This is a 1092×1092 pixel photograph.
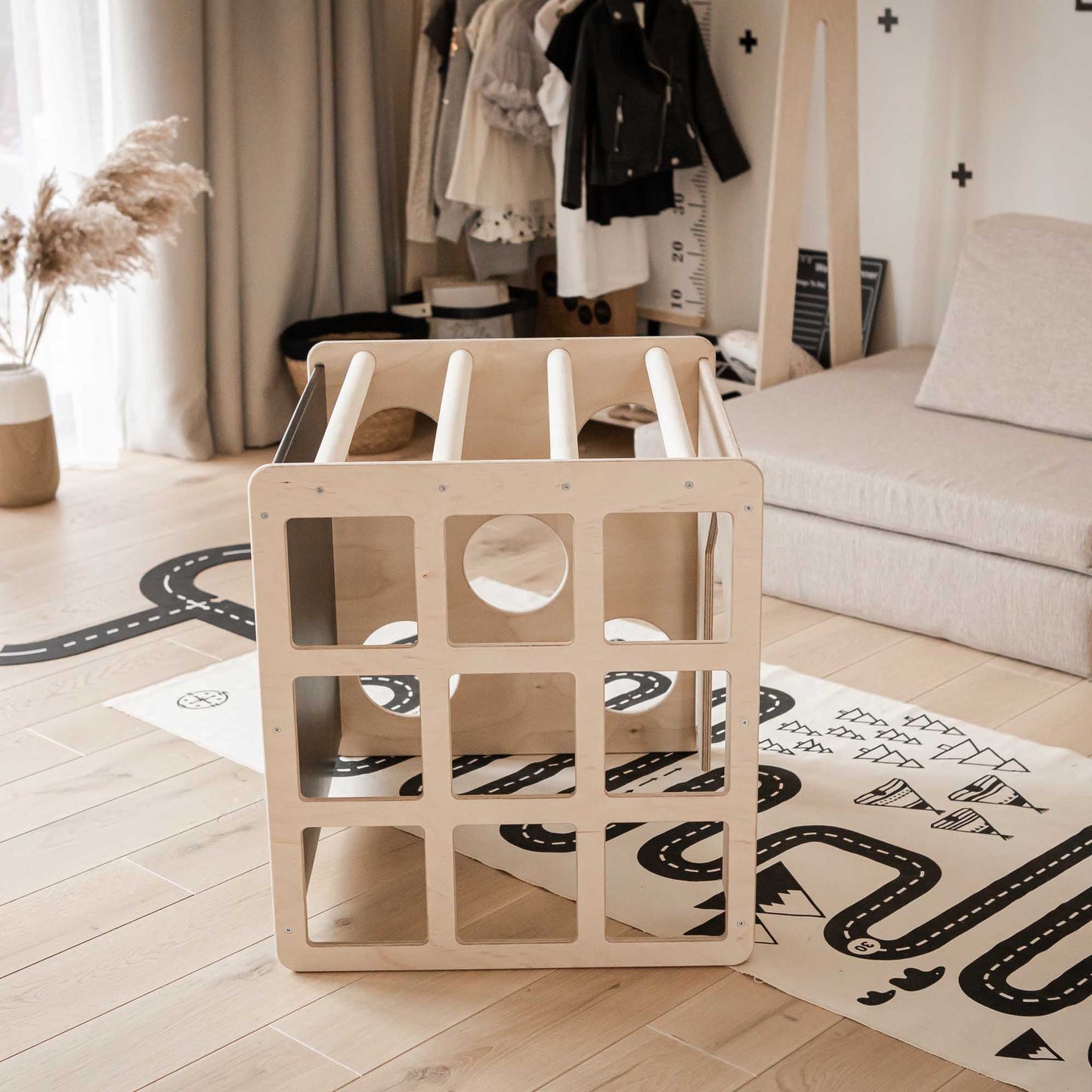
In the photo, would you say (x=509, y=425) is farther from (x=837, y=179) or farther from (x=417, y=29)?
(x=417, y=29)

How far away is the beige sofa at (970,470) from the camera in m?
2.43

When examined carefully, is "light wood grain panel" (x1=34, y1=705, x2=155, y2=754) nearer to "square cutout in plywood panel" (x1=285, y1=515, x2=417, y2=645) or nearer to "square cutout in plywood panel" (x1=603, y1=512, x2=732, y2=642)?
"square cutout in plywood panel" (x1=285, y1=515, x2=417, y2=645)

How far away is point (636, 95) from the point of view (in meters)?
3.48

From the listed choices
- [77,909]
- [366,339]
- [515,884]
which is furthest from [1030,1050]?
[366,339]

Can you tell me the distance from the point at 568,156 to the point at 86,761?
6.71ft

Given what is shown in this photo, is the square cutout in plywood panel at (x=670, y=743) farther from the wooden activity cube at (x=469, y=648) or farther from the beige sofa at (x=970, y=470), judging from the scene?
the beige sofa at (x=970, y=470)

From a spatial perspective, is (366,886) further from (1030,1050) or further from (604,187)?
(604,187)

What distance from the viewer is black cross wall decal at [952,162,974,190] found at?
11.0 ft

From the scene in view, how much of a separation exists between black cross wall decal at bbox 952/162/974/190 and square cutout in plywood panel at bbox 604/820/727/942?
2.05 metres

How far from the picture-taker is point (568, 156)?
11.6 feet

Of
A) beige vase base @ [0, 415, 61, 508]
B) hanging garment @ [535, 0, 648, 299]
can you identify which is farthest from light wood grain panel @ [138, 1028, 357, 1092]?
hanging garment @ [535, 0, 648, 299]

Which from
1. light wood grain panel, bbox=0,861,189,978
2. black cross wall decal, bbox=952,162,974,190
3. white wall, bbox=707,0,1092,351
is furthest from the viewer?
black cross wall decal, bbox=952,162,974,190

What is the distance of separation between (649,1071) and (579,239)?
258 centimetres

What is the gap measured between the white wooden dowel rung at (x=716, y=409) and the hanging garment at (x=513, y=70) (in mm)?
1838
